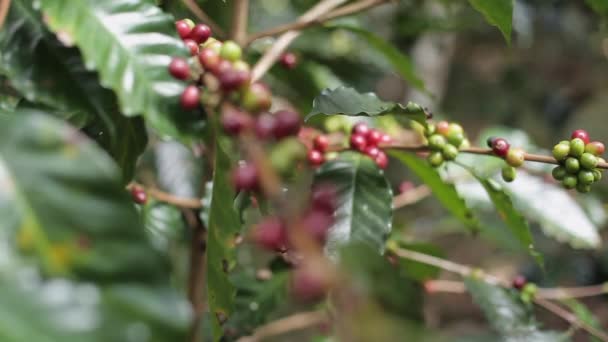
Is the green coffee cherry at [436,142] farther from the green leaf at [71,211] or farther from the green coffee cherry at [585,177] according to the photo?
the green leaf at [71,211]

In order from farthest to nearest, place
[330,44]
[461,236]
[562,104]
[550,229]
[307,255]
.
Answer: [461,236], [562,104], [330,44], [550,229], [307,255]

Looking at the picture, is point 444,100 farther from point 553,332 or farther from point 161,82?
point 161,82

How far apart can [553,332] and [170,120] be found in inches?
37.2

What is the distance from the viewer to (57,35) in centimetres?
58

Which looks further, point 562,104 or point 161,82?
point 562,104

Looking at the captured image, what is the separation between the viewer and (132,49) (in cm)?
53

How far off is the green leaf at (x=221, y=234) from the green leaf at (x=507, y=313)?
581 mm

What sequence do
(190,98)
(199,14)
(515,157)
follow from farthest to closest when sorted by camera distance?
1. (199,14)
2. (515,157)
3. (190,98)

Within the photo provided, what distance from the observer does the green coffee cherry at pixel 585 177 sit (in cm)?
70

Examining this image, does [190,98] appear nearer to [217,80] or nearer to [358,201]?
[217,80]

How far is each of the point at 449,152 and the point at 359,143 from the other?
14 centimetres

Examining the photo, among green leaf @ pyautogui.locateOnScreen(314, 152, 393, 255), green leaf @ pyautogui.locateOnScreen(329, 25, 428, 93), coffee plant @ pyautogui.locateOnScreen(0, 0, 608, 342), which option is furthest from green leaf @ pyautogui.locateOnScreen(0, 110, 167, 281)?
green leaf @ pyautogui.locateOnScreen(329, 25, 428, 93)

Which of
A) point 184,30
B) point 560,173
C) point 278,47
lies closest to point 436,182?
point 560,173

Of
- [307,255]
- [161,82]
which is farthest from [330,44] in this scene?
[307,255]
